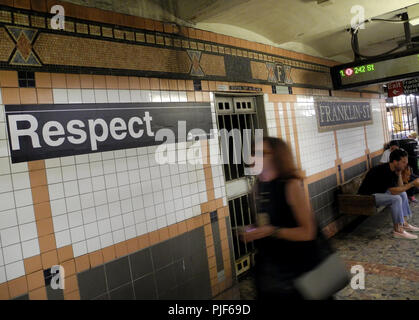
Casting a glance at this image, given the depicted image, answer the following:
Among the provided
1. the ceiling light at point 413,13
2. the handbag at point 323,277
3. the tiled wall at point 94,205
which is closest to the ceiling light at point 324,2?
the ceiling light at point 413,13

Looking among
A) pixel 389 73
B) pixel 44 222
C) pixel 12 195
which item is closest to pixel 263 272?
pixel 44 222

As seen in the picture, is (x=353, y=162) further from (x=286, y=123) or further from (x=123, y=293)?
(x=123, y=293)

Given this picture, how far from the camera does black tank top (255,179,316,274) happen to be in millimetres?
2125

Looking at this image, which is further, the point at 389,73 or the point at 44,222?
the point at 389,73

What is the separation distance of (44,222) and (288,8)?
13.0 ft

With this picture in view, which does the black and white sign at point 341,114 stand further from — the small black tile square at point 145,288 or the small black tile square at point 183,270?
the small black tile square at point 145,288

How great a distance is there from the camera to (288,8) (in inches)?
168

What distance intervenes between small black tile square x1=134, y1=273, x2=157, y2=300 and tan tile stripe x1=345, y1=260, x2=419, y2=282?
2941 millimetres

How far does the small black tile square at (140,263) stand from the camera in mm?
3055

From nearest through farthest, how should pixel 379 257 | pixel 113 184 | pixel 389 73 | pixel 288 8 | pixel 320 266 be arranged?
pixel 320 266, pixel 113 184, pixel 288 8, pixel 379 257, pixel 389 73

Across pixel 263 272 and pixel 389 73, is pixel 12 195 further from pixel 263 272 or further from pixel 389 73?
pixel 389 73

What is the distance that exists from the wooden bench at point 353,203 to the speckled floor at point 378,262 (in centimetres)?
43

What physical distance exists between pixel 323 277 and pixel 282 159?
33.8 inches
